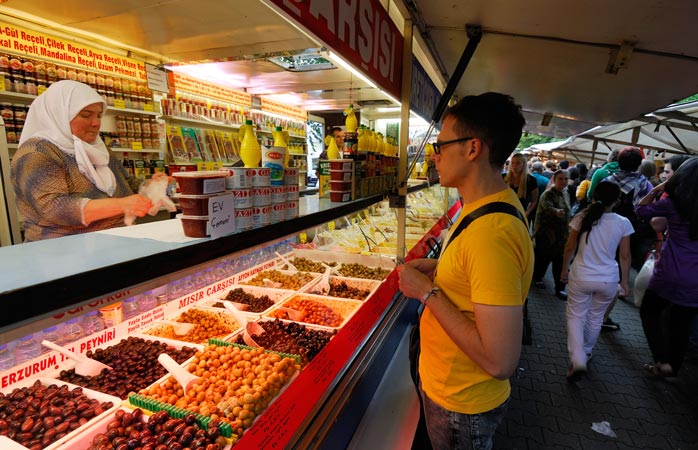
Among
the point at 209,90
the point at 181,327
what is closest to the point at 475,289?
the point at 181,327

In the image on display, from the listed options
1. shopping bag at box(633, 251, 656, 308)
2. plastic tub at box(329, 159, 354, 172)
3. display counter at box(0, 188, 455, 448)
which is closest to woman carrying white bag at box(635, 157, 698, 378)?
shopping bag at box(633, 251, 656, 308)

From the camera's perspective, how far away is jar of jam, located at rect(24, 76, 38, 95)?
368 centimetres

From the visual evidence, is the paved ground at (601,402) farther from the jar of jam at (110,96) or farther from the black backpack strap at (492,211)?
the jar of jam at (110,96)

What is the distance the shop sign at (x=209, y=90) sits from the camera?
17.7ft

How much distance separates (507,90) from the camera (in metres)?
4.88

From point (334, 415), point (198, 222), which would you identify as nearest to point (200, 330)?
point (334, 415)

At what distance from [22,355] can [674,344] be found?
16.9 feet

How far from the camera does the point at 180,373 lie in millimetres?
1599

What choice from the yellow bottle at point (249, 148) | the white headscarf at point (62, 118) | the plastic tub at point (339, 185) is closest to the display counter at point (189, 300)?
the plastic tub at point (339, 185)

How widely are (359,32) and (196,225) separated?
1.40 meters

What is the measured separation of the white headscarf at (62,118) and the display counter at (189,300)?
945 mm

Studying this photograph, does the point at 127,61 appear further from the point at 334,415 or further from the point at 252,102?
the point at 334,415

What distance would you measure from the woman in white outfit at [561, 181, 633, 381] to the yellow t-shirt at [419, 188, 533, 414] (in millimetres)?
2577

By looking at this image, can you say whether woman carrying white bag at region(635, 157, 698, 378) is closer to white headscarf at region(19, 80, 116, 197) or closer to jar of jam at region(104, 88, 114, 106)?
white headscarf at region(19, 80, 116, 197)
